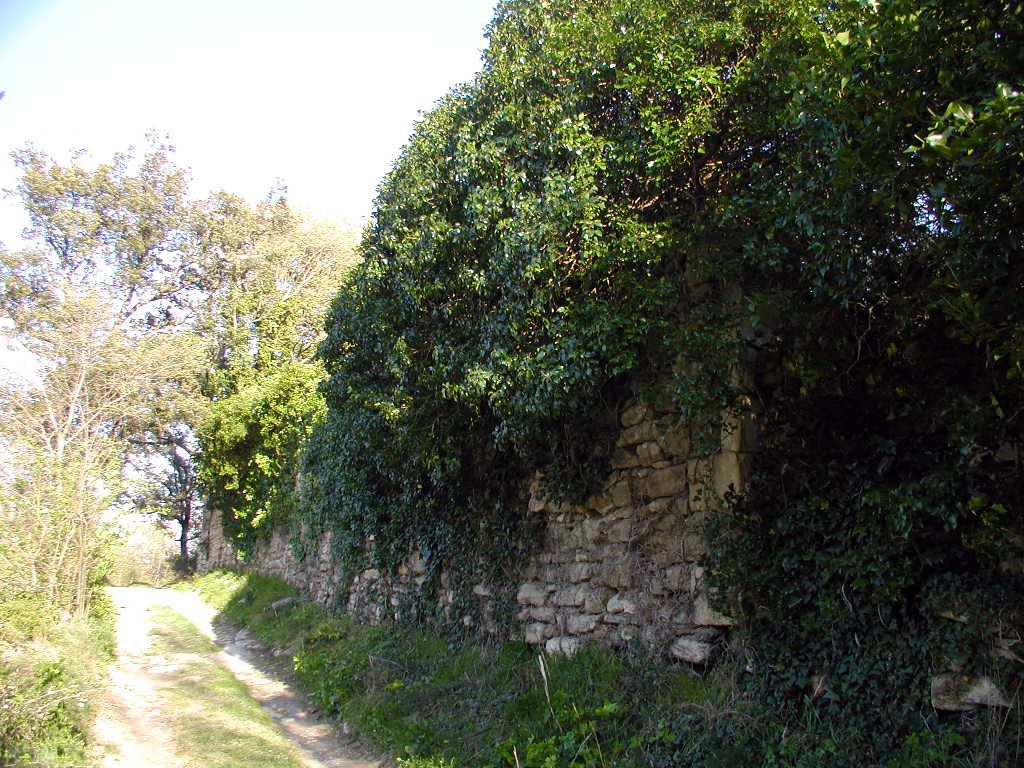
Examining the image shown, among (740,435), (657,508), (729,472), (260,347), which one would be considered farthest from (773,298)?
(260,347)

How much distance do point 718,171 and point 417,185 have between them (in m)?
3.19

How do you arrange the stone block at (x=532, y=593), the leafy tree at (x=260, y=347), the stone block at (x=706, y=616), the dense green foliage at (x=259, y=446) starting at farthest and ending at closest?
1. the leafy tree at (x=260, y=347)
2. the dense green foliage at (x=259, y=446)
3. the stone block at (x=532, y=593)
4. the stone block at (x=706, y=616)

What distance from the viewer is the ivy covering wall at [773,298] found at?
364 cm

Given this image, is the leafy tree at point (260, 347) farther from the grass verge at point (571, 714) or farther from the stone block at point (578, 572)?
the stone block at point (578, 572)

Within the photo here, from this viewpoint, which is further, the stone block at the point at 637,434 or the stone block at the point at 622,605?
the stone block at the point at 637,434

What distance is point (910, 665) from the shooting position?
13.1 ft

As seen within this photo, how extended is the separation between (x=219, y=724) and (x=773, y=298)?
7.04 meters

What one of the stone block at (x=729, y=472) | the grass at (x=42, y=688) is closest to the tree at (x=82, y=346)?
the grass at (x=42, y=688)

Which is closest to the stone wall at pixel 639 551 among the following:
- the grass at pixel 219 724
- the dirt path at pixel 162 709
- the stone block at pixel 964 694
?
the stone block at pixel 964 694

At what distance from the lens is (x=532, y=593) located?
7.35 m

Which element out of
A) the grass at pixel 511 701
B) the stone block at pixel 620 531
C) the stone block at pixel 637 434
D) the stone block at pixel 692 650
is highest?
the stone block at pixel 637 434

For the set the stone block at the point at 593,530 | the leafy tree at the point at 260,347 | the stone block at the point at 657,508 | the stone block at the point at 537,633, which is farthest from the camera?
the leafy tree at the point at 260,347

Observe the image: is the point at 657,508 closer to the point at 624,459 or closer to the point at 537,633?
Result: the point at 624,459

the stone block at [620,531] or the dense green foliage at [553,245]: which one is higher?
the dense green foliage at [553,245]
